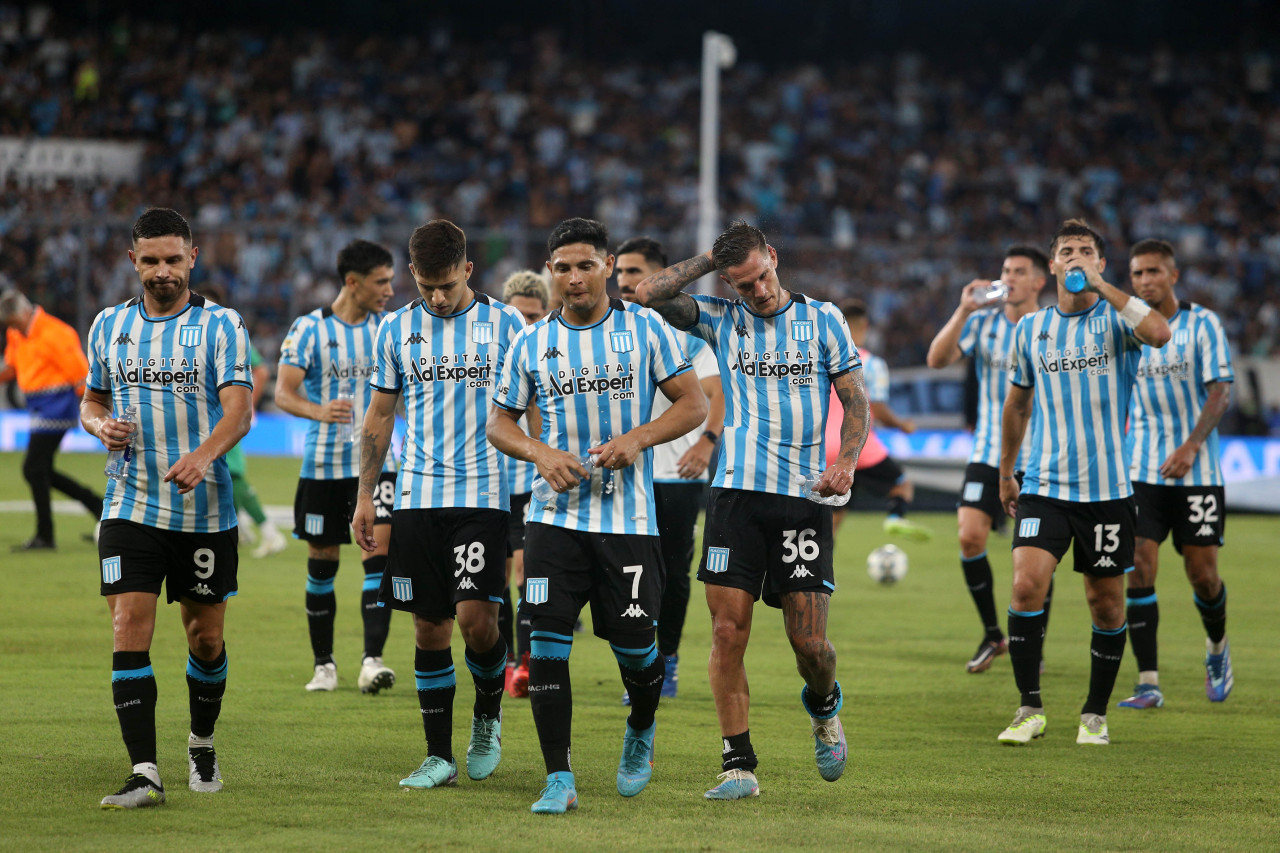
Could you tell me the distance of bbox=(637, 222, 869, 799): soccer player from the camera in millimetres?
5438

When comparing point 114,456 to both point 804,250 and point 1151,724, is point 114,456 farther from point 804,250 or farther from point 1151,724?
point 804,250

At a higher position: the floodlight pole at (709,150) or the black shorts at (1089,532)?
the floodlight pole at (709,150)

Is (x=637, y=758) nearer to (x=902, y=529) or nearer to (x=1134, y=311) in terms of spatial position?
(x=1134, y=311)

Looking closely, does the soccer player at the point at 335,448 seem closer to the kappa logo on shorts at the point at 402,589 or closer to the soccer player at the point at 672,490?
the soccer player at the point at 672,490

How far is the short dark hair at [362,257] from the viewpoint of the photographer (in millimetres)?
7379

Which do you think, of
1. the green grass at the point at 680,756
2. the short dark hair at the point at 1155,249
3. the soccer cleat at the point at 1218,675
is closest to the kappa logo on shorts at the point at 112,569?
the green grass at the point at 680,756

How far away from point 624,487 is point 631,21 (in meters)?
29.0

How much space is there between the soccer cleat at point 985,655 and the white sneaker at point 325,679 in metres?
3.61

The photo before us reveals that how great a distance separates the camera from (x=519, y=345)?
17.5 feet

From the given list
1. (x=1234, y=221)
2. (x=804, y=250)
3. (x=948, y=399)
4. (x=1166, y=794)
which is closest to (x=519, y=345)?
(x=1166, y=794)

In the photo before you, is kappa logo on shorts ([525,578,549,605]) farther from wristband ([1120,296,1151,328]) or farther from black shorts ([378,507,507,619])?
wristband ([1120,296,1151,328])

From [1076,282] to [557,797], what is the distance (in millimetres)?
3240

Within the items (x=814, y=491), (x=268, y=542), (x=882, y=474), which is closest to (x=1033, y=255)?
(x=814, y=491)

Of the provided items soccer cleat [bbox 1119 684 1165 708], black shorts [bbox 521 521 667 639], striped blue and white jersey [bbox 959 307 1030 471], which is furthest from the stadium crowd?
black shorts [bbox 521 521 667 639]
